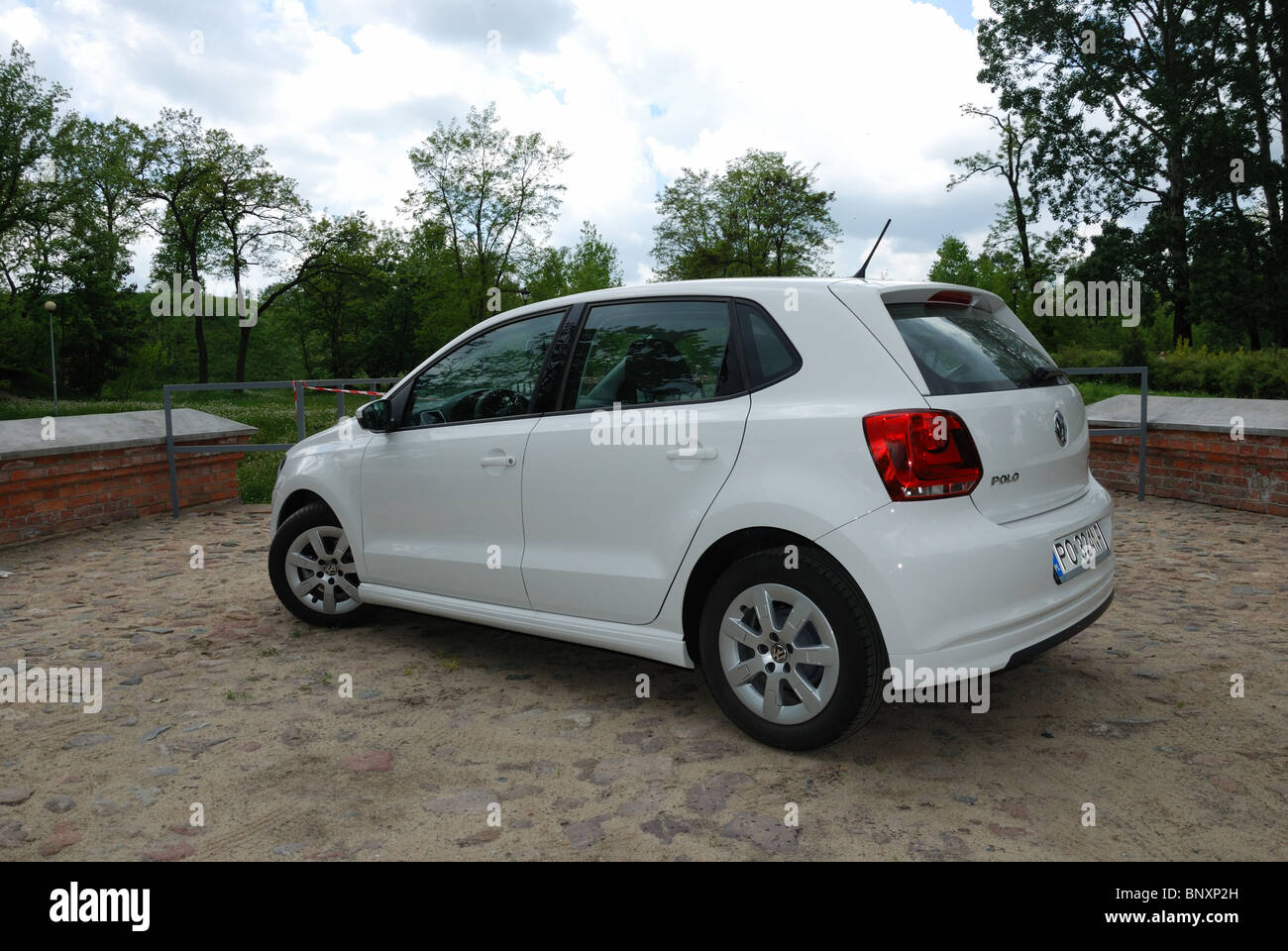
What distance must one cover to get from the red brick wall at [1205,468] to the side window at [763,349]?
22.5 feet

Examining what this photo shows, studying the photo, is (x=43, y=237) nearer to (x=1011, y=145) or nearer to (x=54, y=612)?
(x=1011, y=145)

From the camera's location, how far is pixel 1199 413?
9484mm

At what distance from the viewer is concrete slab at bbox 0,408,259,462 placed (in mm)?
8508

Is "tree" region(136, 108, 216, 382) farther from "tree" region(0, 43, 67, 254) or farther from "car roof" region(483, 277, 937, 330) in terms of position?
"car roof" region(483, 277, 937, 330)

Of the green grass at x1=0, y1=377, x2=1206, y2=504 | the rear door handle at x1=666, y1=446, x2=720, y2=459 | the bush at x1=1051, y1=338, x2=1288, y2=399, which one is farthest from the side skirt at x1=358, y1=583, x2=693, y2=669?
the bush at x1=1051, y1=338, x2=1288, y2=399

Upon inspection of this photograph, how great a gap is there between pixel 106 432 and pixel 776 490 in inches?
326

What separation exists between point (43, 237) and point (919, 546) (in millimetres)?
54245

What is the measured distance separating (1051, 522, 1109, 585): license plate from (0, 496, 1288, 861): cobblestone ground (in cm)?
69

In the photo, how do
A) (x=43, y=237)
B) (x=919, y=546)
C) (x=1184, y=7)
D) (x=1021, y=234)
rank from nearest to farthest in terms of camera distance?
1. (x=919, y=546)
2. (x=1184, y=7)
3. (x=1021, y=234)
4. (x=43, y=237)

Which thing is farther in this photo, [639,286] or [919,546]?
[639,286]

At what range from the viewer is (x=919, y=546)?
10.4ft

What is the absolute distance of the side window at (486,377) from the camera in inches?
176
